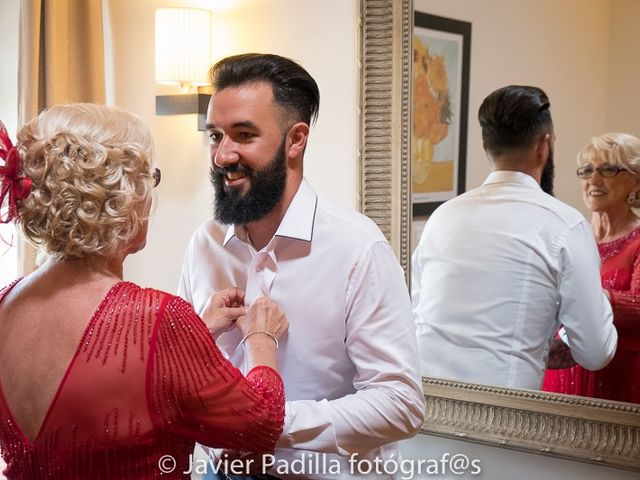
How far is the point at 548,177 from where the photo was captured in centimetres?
221

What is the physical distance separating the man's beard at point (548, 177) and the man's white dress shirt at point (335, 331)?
0.67 m

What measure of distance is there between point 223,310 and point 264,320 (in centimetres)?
9

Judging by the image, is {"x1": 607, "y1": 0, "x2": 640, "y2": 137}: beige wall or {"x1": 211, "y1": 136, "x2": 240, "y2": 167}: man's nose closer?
{"x1": 211, "y1": 136, "x2": 240, "y2": 167}: man's nose

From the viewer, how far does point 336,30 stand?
2557mm

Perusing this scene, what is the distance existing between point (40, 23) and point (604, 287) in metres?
1.93

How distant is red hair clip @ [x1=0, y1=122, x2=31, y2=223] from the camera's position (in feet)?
4.24

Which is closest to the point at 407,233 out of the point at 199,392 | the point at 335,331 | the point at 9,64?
the point at 335,331

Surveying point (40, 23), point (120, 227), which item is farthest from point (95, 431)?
point (40, 23)

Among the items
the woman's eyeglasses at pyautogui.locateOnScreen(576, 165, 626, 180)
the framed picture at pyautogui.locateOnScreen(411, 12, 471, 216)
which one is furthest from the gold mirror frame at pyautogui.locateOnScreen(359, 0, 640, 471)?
the woman's eyeglasses at pyautogui.locateOnScreen(576, 165, 626, 180)

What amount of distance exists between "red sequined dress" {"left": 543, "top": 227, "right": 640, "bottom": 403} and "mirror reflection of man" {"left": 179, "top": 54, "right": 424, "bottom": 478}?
2.19ft

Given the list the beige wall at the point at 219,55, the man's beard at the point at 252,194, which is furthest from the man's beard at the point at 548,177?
the man's beard at the point at 252,194

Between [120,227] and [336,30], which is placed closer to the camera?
[120,227]

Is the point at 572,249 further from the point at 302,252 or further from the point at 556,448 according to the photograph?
the point at 302,252

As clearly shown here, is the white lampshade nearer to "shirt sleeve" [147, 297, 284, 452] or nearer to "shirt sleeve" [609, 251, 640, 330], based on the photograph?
"shirt sleeve" [609, 251, 640, 330]
